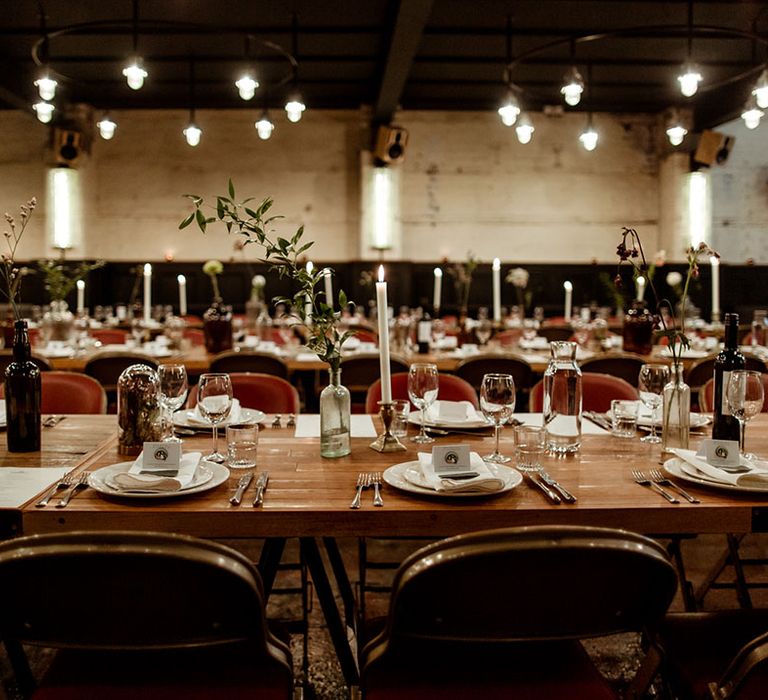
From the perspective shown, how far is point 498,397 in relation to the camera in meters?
1.96

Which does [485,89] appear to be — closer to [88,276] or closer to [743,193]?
[743,193]

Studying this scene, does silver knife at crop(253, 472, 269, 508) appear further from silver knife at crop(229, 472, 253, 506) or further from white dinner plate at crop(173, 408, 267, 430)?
white dinner plate at crop(173, 408, 267, 430)

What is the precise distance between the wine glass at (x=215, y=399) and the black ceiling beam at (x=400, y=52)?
540 cm

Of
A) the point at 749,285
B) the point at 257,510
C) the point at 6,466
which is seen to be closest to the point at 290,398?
the point at 6,466

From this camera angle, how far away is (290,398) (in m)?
2.93

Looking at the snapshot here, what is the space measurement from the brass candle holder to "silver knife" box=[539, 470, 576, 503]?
0.44m

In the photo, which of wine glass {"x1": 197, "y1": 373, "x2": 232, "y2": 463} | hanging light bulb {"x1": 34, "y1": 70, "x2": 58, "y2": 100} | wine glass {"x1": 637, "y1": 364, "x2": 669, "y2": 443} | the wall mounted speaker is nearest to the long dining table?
wine glass {"x1": 197, "y1": 373, "x2": 232, "y2": 463}

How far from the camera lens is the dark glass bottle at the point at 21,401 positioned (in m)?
2.04

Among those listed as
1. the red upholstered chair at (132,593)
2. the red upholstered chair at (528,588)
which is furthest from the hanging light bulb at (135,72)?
the red upholstered chair at (528,588)

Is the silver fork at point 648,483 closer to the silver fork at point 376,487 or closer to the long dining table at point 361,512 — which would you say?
the long dining table at point 361,512

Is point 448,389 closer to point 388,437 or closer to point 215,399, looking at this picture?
point 388,437

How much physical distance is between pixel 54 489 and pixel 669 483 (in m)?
1.42

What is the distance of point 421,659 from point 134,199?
36.2ft

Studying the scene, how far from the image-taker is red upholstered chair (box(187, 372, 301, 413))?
9.61 ft
